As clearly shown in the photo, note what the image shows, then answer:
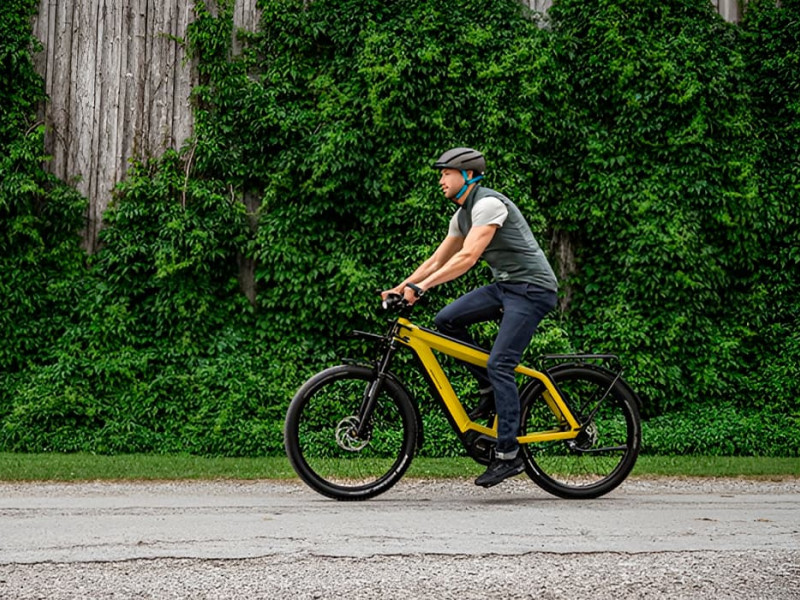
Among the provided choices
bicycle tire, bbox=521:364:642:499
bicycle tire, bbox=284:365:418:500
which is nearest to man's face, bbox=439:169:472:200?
bicycle tire, bbox=284:365:418:500

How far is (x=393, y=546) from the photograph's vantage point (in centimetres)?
411

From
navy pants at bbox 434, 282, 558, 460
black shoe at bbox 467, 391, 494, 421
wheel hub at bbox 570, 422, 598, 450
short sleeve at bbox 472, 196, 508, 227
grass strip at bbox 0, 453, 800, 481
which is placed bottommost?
grass strip at bbox 0, 453, 800, 481

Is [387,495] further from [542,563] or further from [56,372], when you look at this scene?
[56,372]

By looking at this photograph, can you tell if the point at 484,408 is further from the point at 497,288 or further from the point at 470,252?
the point at 470,252

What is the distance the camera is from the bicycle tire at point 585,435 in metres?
5.88

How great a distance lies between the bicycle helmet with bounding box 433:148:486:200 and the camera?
18.6 ft

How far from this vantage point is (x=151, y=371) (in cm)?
942

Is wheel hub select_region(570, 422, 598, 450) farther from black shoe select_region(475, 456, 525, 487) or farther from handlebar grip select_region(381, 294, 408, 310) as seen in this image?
handlebar grip select_region(381, 294, 408, 310)

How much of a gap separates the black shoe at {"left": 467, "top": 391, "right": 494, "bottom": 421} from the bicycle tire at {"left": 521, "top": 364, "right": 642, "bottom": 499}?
0.70ft

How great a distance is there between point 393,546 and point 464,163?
2467 millimetres

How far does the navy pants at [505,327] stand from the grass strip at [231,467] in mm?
1567

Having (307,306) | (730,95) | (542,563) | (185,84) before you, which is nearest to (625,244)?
(730,95)

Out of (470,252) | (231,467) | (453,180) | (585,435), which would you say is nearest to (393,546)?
(470,252)

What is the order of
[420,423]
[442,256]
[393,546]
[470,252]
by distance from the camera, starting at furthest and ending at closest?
[442,256], [420,423], [470,252], [393,546]
